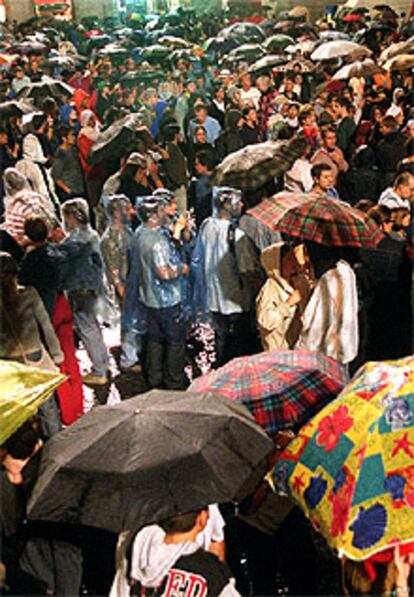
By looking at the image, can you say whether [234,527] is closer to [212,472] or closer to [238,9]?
[212,472]

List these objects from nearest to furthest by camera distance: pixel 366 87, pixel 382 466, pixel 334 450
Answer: pixel 382 466 < pixel 334 450 < pixel 366 87

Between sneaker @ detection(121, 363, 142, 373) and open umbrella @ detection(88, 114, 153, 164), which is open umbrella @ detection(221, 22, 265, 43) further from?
sneaker @ detection(121, 363, 142, 373)

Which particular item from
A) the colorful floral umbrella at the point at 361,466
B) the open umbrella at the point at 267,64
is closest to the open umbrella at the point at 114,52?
the open umbrella at the point at 267,64

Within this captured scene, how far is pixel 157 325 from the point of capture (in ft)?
21.0

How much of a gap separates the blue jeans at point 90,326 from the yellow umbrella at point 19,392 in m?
2.65

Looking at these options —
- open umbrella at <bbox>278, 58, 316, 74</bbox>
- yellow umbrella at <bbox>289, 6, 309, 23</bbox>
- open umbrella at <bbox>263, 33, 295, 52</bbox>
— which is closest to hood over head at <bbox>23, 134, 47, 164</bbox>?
open umbrella at <bbox>278, 58, 316, 74</bbox>

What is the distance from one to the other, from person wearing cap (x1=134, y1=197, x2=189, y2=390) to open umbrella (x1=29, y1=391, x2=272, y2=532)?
9.04ft

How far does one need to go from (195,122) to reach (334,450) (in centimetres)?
972

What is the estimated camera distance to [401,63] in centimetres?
1502

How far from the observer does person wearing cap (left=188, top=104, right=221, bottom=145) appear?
1217 centimetres

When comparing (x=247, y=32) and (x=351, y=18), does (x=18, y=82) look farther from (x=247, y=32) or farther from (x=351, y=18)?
(x=351, y=18)

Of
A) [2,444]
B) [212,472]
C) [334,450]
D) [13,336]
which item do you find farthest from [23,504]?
[13,336]

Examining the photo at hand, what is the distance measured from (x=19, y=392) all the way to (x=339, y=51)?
48.9 ft

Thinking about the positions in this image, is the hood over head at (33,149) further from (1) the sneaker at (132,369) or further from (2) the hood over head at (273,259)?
(2) the hood over head at (273,259)
